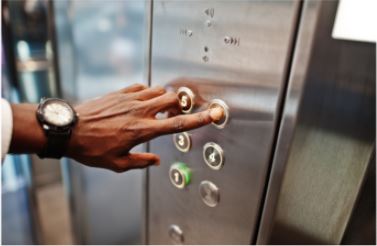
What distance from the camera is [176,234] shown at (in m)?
0.64

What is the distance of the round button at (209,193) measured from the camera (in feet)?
1.67

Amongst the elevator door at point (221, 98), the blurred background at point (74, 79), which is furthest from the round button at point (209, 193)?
the blurred background at point (74, 79)

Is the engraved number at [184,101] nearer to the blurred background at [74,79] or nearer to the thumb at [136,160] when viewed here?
the thumb at [136,160]

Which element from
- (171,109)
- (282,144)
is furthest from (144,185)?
(282,144)

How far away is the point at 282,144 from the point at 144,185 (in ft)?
1.34

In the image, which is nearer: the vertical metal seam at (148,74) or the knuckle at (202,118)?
the knuckle at (202,118)

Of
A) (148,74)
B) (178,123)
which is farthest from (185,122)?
(148,74)

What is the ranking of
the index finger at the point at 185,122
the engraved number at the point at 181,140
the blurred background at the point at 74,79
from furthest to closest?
the blurred background at the point at 74,79
the engraved number at the point at 181,140
the index finger at the point at 185,122

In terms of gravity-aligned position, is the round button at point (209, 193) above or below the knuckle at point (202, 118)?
below

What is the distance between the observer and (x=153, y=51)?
0.58 m

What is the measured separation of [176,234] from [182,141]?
227 millimetres

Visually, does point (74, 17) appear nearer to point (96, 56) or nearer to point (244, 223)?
point (96, 56)

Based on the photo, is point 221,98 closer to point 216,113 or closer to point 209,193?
point 216,113

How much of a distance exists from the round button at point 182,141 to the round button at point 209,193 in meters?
0.07
